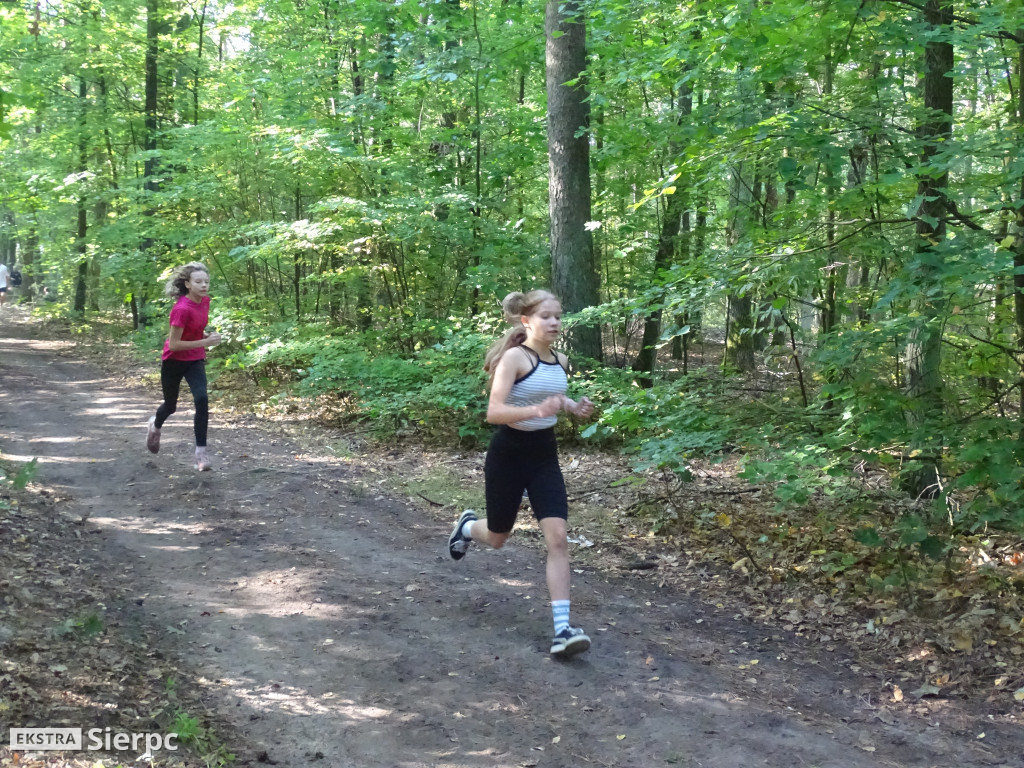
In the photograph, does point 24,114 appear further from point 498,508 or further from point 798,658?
point 798,658

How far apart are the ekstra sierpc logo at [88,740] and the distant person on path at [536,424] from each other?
80.9 inches

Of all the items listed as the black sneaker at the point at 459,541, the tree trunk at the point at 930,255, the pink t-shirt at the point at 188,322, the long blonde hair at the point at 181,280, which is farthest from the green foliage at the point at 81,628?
the tree trunk at the point at 930,255

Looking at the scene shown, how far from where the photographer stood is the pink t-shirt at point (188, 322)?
7234 millimetres

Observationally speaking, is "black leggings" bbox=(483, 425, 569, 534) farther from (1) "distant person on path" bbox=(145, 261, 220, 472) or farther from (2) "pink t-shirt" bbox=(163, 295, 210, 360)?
(2) "pink t-shirt" bbox=(163, 295, 210, 360)

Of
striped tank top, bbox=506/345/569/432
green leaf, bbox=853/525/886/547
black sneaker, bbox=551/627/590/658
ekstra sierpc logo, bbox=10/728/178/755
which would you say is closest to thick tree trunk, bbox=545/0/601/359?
green leaf, bbox=853/525/886/547

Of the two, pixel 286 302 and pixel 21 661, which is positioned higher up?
pixel 286 302

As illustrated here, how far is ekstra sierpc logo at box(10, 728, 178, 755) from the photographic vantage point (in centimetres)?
297

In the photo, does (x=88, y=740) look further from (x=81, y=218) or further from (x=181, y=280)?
(x=81, y=218)

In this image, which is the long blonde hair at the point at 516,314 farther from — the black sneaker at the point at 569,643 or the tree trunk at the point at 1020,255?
the tree trunk at the point at 1020,255

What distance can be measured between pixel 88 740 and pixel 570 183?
827 centimetres

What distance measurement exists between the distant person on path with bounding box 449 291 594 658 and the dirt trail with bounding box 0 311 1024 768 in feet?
1.46

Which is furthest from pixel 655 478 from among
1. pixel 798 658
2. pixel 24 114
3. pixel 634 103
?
pixel 24 114

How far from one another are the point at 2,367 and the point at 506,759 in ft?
49.9

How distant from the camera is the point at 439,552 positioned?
6.24m
